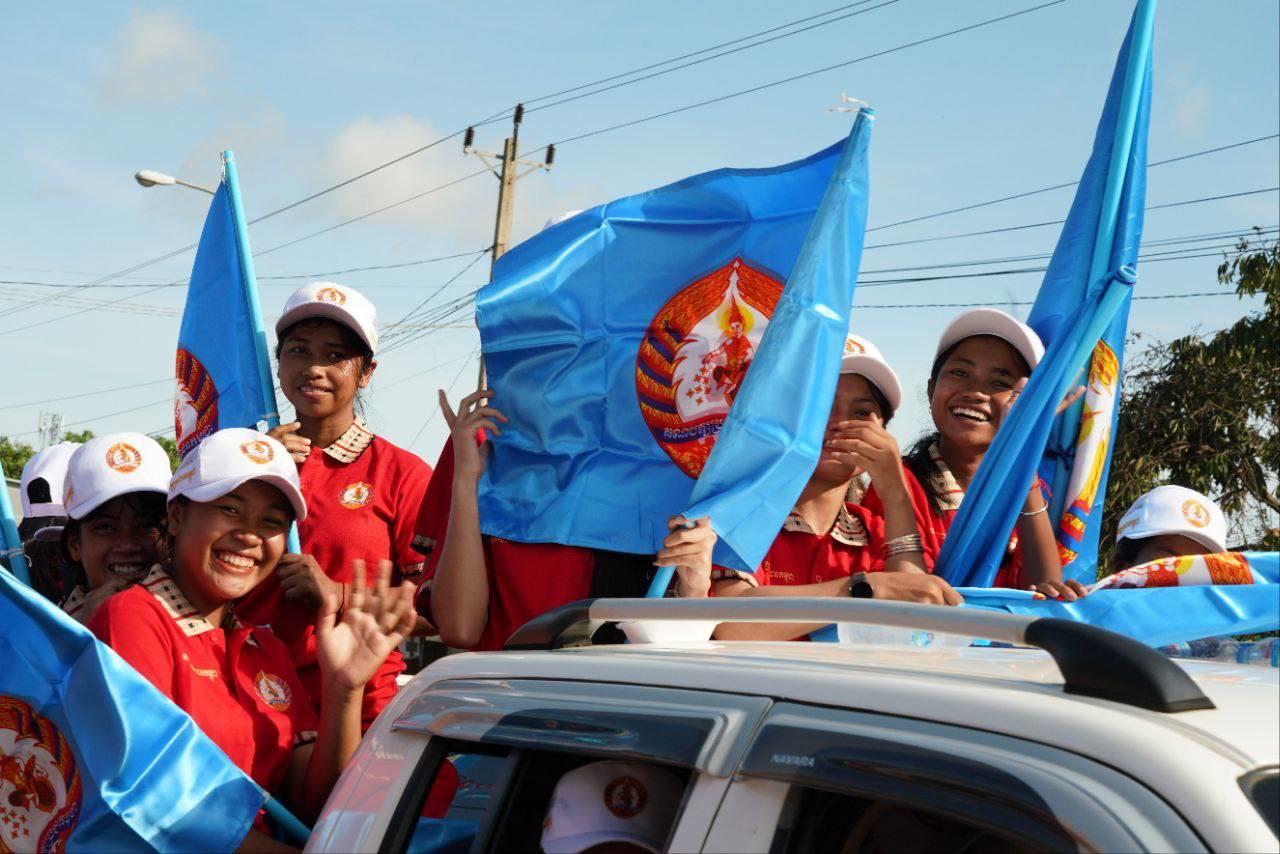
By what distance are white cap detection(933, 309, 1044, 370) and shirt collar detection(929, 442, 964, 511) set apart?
14.5 inches

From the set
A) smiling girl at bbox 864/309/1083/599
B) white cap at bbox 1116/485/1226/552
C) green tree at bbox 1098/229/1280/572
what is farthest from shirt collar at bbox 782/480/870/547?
green tree at bbox 1098/229/1280/572

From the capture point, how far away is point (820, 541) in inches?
157

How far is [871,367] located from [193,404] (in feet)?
8.86

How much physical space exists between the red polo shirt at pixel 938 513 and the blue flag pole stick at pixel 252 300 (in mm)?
2232

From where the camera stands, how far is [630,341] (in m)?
4.29

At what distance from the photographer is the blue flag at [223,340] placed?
5.11m

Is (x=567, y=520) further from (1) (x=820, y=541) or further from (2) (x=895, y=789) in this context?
(2) (x=895, y=789)

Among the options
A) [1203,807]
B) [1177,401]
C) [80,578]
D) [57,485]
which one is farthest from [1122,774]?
[1177,401]

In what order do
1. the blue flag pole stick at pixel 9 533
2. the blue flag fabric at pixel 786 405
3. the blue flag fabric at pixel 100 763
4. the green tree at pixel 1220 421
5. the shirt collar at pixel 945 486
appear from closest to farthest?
1. the blue flag fabric at pixel 100 763
2. the blue flag fabric at pixel 786 405
3. the shirt collar at pixel 945 486
4. the blue flag pole stick at pixel 9 533
5. the green tree at pixel 1220 421

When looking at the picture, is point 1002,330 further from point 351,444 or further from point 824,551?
point 351,444

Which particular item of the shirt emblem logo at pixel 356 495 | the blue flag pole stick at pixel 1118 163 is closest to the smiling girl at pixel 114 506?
the shirt emblem logo at pixel 356 495

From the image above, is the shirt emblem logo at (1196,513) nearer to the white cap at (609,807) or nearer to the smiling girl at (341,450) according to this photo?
the smiling girl at (341,450)

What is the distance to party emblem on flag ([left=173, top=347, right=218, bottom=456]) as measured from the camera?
5.24 m

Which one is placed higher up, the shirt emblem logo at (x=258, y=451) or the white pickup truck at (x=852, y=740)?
the shirt emblem logo at (x=258, y=451)
